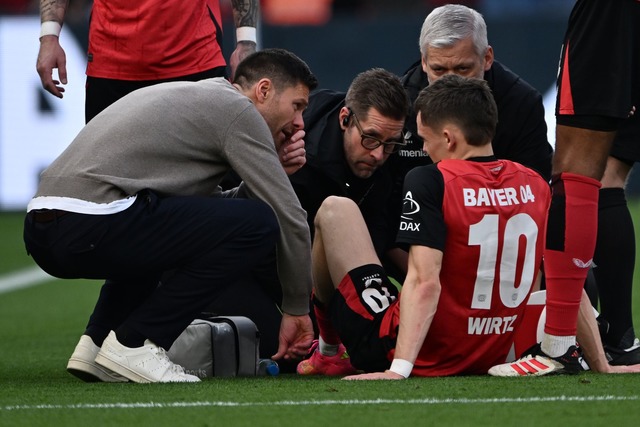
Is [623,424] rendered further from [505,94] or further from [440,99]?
[505,94]

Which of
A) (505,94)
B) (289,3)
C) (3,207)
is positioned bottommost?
(3,207)

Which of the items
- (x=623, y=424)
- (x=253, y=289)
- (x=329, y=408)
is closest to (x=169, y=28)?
(x=253, y=289)

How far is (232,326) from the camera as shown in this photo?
15.4 ft

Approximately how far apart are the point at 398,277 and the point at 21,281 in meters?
4.85

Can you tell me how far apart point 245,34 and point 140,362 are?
5.98 ft

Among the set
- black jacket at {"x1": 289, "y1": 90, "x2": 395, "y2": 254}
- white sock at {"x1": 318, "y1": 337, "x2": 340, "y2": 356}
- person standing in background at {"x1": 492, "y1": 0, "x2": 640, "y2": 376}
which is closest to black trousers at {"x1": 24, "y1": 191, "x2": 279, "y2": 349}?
white sock at {"x1": 318, "y1": 337, "x2": 340, "y2": 356}

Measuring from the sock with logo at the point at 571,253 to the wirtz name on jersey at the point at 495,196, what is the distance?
243mm

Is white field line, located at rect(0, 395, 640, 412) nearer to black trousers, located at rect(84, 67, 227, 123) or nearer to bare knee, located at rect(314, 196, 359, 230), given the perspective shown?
bare knee, located at rect(314, 196, 359, 230)

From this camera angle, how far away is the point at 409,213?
4.10 m

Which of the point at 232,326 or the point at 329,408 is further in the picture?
the point at 232,326

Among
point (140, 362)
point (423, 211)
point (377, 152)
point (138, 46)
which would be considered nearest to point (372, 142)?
point (377, 152)

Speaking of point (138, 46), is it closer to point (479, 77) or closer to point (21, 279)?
point (479, 77)

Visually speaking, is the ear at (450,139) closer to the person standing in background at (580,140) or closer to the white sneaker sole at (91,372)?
the person standing in background at (580,140)

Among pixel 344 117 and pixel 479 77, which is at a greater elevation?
pixel 479 77
